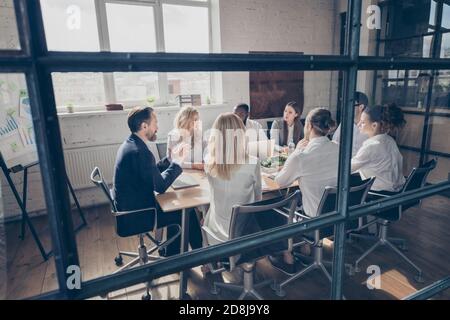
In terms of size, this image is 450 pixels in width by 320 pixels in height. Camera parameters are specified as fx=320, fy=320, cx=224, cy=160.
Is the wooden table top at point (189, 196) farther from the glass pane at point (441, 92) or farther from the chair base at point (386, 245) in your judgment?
the glass pane at point (441, 92)

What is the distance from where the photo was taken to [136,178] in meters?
2.25

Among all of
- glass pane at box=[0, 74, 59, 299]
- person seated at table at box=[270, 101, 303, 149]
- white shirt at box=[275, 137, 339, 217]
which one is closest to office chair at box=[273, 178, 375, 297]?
white shirt at box=[275, 137, 339, 217]

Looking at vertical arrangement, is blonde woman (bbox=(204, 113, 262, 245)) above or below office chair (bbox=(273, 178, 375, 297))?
above

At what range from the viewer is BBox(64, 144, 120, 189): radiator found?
12.7 feet

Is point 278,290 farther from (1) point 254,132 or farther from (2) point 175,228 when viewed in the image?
(1) point 254,132

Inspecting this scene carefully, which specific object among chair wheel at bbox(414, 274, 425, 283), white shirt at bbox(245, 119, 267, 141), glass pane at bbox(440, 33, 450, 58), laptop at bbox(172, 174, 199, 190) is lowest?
chair wheel at bbox(414, 274, 425, 283)

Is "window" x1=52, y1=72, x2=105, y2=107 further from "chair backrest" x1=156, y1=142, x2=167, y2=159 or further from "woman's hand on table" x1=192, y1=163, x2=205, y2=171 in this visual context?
"woman's hand on table" x1=192, y1=163, x2=205, y2=171

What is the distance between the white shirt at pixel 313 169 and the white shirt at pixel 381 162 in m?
0.53

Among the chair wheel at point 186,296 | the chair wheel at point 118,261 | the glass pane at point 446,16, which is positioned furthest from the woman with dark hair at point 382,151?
the chair wheel at point 118,261

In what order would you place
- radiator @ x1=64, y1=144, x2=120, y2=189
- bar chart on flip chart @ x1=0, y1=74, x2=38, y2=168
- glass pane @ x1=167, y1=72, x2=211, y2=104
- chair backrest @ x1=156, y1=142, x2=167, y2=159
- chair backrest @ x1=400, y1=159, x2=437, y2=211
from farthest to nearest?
glass pane @ x1=167, y1=72, x2=211, y2=104 < radiator @ x1=64, y1=144, x2=120, y2=189 < chair backrest @ x1=156, y1=142, x2=167, y2=159 < bar chart on flip chart @ x1=0, y1=74, x2=38, y2=168 < chair backrest @ x1=400, y1=159, x2=437, y2=211

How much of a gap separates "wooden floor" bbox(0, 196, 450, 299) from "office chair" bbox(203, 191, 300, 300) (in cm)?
9

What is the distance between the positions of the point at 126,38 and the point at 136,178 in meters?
2.72

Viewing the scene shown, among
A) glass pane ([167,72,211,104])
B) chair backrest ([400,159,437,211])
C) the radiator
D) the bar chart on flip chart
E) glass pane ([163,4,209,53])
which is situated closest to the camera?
chair backrest ([400,159,437,211])

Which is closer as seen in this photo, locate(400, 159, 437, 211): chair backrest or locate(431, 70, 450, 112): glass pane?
locate(400, 159, 437, 211): chair backrest
